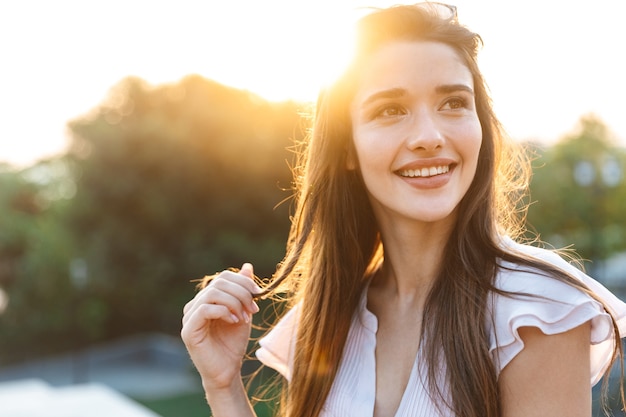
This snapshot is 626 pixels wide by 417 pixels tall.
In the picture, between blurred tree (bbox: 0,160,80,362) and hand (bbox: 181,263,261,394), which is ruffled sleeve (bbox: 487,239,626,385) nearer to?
hand (bbox: 181,263,261,394)

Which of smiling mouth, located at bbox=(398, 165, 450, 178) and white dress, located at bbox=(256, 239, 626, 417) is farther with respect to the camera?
smiling mouth, located at bbox=(398, 165, 450, 178)

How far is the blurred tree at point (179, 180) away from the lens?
19375 millimetres

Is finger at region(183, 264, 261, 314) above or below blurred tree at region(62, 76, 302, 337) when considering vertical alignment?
below

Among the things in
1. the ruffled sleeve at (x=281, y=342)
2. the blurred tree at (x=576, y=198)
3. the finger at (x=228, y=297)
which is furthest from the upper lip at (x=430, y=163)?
the blurred tree at (x=576, y=198)

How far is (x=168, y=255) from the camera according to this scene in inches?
801

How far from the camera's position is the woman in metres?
1.49

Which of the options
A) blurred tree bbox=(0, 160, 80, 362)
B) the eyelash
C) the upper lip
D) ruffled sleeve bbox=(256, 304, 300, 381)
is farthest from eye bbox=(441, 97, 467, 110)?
blurred tree bbox=(0, 160, 80, 362)

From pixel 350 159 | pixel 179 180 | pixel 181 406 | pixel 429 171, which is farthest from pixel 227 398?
pixel 179 180

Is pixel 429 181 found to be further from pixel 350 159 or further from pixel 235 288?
pixel 235 288

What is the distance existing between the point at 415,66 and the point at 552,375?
746 mm

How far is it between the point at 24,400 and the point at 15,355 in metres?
19.2

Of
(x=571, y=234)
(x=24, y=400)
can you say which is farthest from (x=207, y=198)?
(x=24, y=400)

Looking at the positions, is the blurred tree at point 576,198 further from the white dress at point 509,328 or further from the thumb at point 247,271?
the thumb at point 247,271

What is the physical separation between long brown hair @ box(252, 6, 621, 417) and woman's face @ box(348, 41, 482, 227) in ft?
0.19
